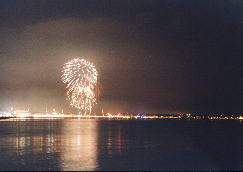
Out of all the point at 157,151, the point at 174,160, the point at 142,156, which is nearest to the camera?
the point at 174,160

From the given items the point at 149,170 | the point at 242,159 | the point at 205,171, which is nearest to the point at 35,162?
the point at 149,170

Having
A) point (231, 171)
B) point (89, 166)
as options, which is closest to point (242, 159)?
point (231, 171)

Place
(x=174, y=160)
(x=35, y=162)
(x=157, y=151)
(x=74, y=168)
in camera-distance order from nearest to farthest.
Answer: (x=74, y=168) < (x=35, y=162) < (x=174, y=160) < (x=157, y=151)

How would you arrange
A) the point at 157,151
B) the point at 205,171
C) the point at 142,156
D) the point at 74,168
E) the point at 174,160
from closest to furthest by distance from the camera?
the point at 205,171, the point at 74,168, the point at 174,160, the point at 142,156, the point at 157,151

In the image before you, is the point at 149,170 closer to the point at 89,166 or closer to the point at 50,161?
the point at 89,166

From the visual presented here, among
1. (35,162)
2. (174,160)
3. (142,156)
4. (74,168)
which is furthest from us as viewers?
(142,156)

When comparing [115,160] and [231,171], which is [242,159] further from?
[115,160]

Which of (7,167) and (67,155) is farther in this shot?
(67,155)

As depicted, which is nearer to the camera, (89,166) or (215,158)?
(89,166)

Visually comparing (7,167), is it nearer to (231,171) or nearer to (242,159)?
(231,171)
